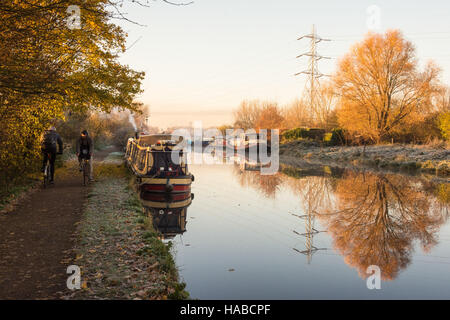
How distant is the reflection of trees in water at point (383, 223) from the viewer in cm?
686

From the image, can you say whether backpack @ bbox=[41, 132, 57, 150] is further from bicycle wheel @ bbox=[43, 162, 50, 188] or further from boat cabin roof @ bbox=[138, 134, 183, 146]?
boat cabin roof @ bbox=[138, 134, 183, 146]

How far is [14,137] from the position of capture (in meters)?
9.16

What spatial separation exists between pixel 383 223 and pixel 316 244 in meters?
2.59

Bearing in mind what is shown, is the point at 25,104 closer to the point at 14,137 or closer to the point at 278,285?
the point at 14,137

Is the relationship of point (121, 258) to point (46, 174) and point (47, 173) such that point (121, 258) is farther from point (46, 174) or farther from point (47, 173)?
point (47, 173)

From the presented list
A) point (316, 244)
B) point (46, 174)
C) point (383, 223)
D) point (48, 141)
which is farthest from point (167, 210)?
point (383, 223)

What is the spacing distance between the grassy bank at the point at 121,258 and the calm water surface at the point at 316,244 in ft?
2.20

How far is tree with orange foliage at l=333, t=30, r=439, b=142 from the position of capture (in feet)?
95.7

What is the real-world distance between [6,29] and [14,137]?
4.62 metres

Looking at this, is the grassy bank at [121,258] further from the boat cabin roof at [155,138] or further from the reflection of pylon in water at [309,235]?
the boat cabin roof at [155,138]

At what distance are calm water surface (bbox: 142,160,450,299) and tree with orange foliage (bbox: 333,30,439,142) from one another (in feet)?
54.3

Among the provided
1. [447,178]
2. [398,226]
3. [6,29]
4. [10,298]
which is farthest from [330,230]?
[447,178]
